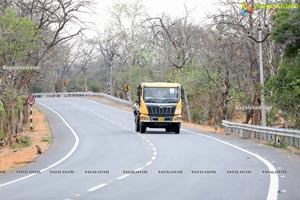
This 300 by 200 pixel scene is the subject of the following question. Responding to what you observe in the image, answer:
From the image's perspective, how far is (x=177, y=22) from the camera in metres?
62.8

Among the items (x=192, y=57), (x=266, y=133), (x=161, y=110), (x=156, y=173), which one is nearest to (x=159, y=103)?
(x=161, y=110)

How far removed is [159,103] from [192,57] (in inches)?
1103

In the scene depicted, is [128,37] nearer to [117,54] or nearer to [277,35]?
[117,54]

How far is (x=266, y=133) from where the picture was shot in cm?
3011

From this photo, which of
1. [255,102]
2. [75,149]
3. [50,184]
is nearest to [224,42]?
[255,102]

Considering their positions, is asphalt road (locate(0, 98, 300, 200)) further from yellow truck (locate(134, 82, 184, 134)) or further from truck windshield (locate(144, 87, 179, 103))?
truck windshield (locate(144, 87, 179, 103))

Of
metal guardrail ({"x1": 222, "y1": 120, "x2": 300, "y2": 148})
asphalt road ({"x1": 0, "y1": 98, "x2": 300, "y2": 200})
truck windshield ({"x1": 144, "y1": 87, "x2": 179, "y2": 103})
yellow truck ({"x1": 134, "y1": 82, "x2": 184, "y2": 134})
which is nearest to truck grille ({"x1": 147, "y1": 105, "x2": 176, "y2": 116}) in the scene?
yellow truck ({"x1": 134, "y1": 82, "x2": 184, "y2": 134})

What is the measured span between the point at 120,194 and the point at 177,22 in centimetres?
5204

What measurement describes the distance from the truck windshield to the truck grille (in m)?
0.32

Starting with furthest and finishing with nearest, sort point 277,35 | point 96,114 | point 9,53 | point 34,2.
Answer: point 96,114 < point 34,2 < point 9,53 < point 277,35

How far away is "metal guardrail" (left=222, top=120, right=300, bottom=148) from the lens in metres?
26.1

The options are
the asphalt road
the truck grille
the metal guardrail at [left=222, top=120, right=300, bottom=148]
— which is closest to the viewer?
the asphalt road

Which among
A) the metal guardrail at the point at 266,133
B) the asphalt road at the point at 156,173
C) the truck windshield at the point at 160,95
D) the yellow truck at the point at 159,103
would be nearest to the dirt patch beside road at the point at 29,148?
the asphalt road at the point at 156,173

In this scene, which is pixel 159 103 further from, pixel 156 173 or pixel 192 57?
pixel 192 57
